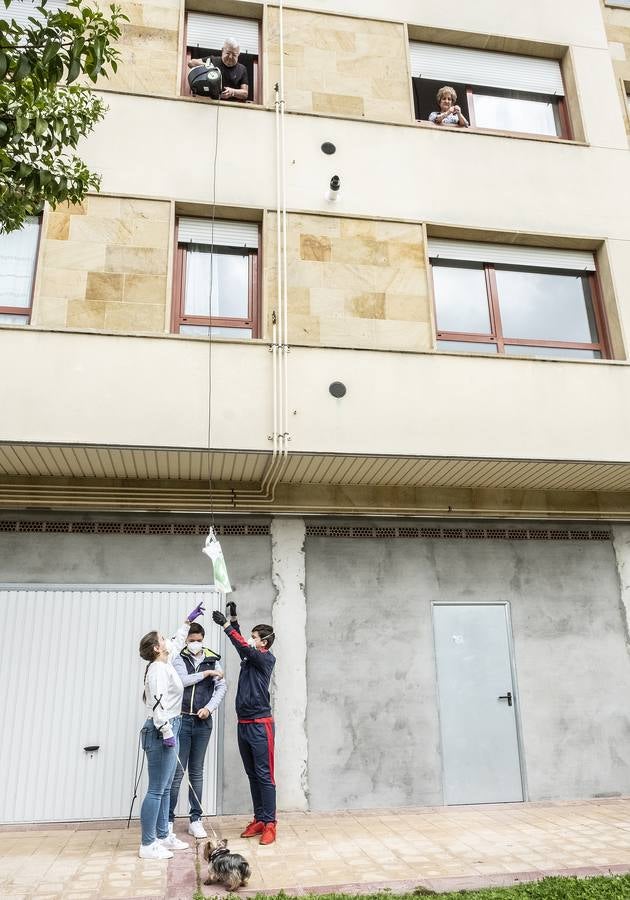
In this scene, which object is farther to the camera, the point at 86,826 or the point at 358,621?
the point at 358,621

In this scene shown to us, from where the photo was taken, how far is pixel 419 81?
10250 mm

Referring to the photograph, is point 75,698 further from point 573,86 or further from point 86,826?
point 573,86

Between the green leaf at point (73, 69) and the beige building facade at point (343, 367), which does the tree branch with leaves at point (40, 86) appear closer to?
the green leaf at point (73, 69)

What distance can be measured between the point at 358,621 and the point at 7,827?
4283 mm

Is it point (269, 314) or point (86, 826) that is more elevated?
point (269, 314)

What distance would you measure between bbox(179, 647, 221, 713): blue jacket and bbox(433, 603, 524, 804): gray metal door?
116 inches

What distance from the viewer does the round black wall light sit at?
7.87 metres

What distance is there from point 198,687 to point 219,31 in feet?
28.8

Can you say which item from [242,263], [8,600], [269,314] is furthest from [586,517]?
[8,600]

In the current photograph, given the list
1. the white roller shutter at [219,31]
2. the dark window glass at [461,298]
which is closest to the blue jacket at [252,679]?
the dark window glass at [461,298]

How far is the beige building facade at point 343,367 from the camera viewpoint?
7762 millimetres

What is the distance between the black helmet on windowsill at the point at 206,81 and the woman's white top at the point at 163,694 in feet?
23.3

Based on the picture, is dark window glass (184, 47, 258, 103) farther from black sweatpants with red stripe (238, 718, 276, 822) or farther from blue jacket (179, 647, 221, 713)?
black sweatpants with red stripe (238, 718, 276, 822)

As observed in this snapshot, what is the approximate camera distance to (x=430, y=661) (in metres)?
8.48
